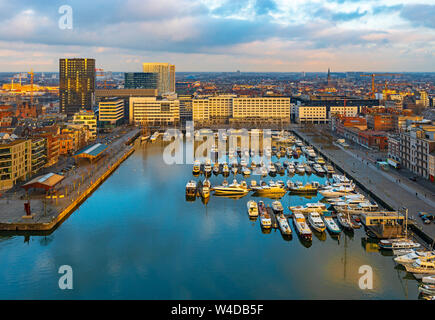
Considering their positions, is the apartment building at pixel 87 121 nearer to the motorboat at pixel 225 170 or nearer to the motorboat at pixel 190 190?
the motorboat at pixel 225 170

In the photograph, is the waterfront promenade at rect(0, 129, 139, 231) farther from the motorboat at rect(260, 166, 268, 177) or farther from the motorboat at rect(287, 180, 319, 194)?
the motorboat at rect(287, 180, 319, 194)

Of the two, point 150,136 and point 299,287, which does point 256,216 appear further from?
point 150,136

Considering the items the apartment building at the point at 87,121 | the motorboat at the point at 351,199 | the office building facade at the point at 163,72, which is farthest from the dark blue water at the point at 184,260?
the office building facade at the point at 163,72

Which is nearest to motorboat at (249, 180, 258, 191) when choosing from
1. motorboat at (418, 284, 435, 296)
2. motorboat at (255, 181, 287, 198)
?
motorboat at (255, 181, 287, 198)

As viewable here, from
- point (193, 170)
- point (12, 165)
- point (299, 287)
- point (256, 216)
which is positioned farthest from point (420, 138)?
point (12, 165)

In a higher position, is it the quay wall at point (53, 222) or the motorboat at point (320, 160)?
the motorboat at point (320, 160)

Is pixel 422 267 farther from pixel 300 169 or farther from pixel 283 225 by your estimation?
pixel 300 169
